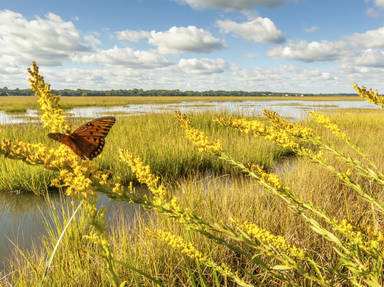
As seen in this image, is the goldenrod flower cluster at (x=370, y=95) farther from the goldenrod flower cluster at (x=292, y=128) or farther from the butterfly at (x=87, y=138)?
the butterfly at (x=87, y=138)

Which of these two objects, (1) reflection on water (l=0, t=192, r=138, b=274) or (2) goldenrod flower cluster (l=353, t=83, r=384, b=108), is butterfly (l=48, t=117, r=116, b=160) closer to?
(2) goldenrod flower cluster (l=353, t=83, r=384, b=108)

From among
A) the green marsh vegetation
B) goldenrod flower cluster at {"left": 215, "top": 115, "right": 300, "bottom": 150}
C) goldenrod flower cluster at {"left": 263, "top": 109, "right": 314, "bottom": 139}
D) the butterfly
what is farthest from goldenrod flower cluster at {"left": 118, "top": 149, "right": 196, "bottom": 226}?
goldenrod flower cluster at {"left": 263, "top": 109, "right": 314, "bottom": 139}

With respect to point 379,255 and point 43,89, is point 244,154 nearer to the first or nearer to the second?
point 379,255

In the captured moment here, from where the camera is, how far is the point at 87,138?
50.4 inches

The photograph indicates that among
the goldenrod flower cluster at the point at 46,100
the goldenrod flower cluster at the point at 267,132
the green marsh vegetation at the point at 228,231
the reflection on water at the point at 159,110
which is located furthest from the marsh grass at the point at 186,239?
the reflection on water at the point at 159,110

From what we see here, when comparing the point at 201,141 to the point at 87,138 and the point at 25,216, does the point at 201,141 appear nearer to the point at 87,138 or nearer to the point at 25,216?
the point at 87,138

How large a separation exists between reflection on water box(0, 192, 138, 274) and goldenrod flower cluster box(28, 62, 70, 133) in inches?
90.7

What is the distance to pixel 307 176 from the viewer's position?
4.40 meters

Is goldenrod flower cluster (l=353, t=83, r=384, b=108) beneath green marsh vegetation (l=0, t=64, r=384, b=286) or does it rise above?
→ above

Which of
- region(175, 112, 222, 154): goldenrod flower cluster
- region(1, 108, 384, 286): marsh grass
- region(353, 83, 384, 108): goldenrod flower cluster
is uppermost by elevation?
region(353, 83, 384, 108): goldenrod flower cluster

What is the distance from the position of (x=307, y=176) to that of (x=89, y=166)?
439 cm

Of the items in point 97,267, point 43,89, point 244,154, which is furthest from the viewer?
point 244,154

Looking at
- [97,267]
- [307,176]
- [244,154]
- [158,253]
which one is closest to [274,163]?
[244,154]

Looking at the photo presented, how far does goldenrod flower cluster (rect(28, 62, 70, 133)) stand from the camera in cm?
92
